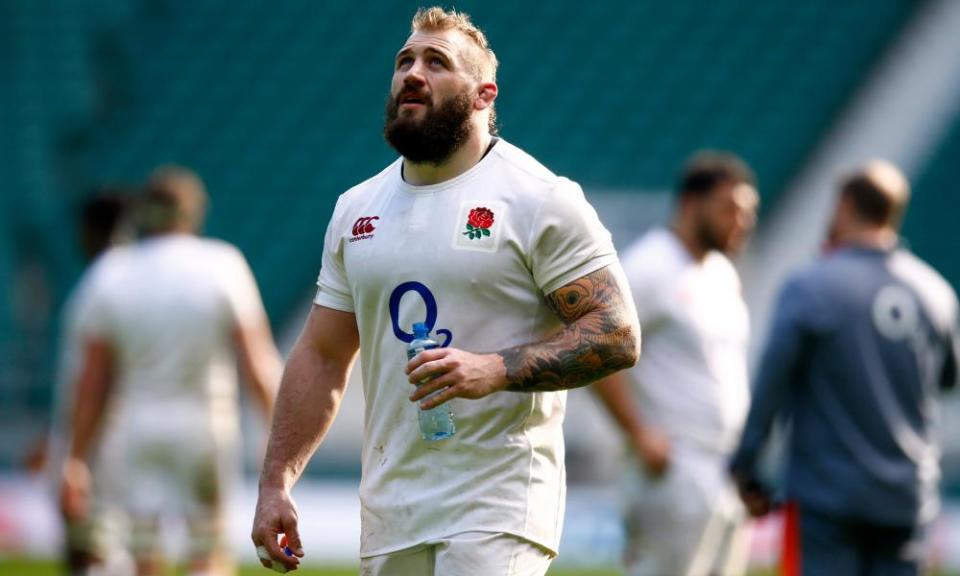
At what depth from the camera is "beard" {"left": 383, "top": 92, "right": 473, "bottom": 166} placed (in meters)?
4.07

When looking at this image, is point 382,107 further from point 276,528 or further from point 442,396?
point 442,396

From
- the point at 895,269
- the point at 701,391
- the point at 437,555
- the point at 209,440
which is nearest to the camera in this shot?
the point at 437,555

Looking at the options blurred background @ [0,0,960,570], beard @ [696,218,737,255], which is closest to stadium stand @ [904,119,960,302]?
blurred background @ [0,0,960,570]

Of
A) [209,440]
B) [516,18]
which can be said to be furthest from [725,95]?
[209,440]

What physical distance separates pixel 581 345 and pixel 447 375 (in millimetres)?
375

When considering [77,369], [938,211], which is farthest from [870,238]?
[938,211]

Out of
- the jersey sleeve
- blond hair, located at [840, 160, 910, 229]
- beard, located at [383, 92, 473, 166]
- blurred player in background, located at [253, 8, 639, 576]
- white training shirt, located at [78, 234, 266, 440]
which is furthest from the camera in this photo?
white training shirt, located at [78, 234, 266, 440]

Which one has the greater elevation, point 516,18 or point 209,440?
point 516,18

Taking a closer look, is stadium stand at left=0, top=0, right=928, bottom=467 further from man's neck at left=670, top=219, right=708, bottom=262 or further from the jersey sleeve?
the jersey sleeve

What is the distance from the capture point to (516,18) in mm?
17109

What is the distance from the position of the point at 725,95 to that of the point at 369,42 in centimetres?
390

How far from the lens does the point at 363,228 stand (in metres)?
4.21

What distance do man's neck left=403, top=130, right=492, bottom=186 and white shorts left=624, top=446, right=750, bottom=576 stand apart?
112 inches

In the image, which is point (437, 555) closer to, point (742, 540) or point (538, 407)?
point (538, 407)
